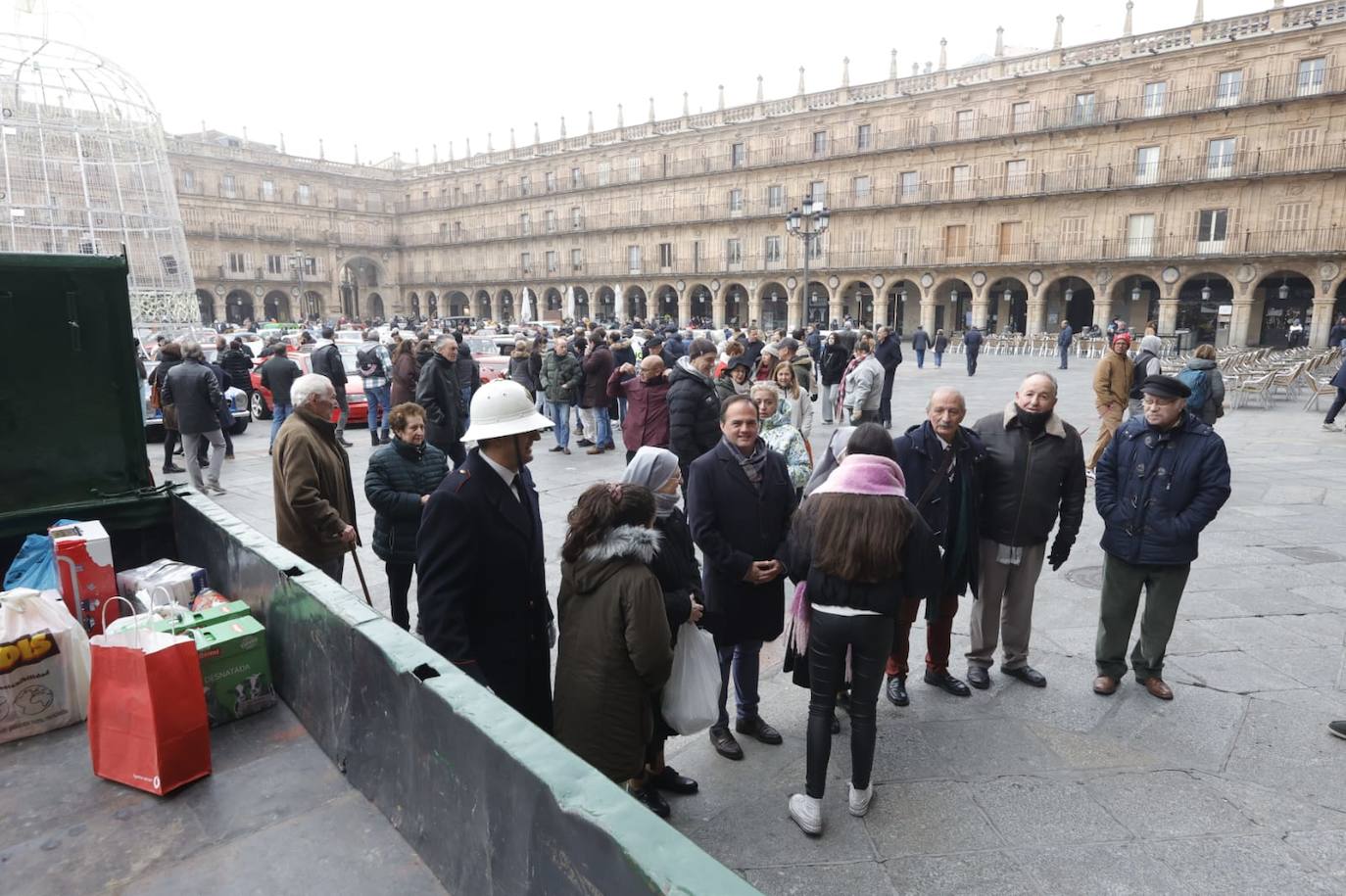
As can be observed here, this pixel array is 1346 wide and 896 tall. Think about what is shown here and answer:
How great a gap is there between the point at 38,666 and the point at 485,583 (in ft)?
4.09

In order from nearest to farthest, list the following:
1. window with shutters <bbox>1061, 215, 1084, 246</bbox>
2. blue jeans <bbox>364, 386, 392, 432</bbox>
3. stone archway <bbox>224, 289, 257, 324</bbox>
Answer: blue jeans <bbox>364, 386, 392, 432</bbox> → window with shutters <bbox>1061, 215, 1084, 246</bbox> → stone archway <bbox>224, 289, 257, 324</bbox>

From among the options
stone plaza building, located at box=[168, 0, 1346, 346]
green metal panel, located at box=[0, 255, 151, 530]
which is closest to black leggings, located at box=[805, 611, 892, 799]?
green metal panel, located at box=[0, 255, 151, 530]

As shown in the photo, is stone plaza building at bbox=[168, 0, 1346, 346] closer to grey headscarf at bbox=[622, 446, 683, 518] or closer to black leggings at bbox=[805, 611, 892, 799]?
grey headscarf at bbox=[622, 446, 683, 518]

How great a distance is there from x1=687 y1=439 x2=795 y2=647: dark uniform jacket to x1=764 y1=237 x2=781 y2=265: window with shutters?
33.9 meters

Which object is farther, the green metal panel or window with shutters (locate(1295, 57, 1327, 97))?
window with shutters (locate(1295, 57, 1327, 97))

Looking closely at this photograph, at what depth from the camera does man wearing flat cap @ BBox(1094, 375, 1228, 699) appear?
11.0 ft

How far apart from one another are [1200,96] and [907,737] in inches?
1230

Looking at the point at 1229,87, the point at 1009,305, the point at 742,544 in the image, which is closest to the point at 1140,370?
the point at 742,544

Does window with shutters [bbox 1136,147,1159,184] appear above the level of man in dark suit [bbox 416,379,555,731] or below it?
above

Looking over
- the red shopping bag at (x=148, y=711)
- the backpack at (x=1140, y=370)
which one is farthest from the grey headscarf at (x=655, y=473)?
the backpack at (x=1140, y=370)

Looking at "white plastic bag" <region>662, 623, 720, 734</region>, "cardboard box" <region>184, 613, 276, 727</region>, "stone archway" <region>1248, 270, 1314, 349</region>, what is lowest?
"white plastic bag" <region>662, 623, 720, 734</region>

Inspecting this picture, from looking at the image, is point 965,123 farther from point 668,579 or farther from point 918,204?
point 668,579

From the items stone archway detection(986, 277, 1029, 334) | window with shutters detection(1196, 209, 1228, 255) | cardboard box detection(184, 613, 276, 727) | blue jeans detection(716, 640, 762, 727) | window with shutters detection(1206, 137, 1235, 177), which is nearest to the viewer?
cardboard box detection(184, 613, 276, 727)

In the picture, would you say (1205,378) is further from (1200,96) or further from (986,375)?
(1200,96)
